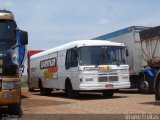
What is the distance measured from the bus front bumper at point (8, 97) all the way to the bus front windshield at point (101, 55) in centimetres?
746

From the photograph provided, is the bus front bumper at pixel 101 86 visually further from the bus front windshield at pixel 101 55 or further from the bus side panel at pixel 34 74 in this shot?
the bus side panel at pixel 34 74

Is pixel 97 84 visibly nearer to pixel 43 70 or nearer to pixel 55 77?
pixel 55 77

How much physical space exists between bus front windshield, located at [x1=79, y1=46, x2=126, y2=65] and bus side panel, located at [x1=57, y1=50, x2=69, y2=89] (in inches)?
89.5

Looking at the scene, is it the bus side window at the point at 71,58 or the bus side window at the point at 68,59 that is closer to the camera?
the bus side window at the point at 71,58

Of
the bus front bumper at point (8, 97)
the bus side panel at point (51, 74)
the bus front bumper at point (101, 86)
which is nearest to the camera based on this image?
the bus front bumper at point (8, 97)

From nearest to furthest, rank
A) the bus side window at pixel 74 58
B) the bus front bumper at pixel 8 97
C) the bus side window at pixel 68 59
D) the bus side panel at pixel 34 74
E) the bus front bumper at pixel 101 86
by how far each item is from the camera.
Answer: the bus front bumper at pixel 8 97 → the bus front bumper at pixel 101 86 → the bus side window at pixel 74 58 → the bus side window at pixel 68 59 → the bus side panel at pixel 34 74

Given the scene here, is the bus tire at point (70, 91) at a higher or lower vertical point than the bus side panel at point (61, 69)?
lower

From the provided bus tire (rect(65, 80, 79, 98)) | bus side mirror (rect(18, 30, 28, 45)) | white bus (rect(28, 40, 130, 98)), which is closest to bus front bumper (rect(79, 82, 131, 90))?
white bus (rect(28, 40, 130, 98))

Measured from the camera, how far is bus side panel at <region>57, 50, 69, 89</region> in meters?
20.7

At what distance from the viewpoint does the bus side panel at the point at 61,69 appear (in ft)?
67.9

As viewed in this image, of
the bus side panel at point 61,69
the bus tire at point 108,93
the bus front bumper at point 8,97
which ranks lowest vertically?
the bus tire at point 108,93

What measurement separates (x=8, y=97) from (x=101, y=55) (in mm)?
8389

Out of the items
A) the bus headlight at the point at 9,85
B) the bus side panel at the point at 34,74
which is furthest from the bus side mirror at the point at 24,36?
the bus side panel at the point at 34,74

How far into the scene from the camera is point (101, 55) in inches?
735
